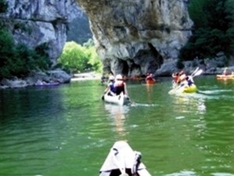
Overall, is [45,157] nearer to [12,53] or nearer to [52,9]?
[12,53]

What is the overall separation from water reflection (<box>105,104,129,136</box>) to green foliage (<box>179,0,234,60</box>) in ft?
150

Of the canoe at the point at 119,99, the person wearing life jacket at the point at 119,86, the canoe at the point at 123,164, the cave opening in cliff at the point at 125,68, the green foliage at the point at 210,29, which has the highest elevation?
the green foliage at the point at 210,29

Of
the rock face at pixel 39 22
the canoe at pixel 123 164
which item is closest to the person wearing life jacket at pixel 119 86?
the canoe at pixel 123 164

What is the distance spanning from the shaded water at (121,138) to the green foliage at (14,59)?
1293 inches

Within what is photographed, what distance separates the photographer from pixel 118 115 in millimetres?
18219

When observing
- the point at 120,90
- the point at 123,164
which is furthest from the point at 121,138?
the point at 120,90

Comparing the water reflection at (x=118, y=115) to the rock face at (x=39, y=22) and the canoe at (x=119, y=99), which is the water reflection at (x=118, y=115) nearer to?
the canoe at (x=119, y=99)

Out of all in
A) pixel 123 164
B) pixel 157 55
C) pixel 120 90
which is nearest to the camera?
pixel 123 164

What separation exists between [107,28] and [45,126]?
55.9m

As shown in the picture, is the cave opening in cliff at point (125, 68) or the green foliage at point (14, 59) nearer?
the green foliage at point (14, 59)

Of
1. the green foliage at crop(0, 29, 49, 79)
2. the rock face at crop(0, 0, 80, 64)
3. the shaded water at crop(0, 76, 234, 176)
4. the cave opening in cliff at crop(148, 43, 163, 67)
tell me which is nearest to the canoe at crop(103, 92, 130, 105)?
the shaded water at crop(0, 76, 234, 176)

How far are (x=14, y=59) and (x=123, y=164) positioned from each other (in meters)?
49.6

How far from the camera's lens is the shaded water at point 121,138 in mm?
9281

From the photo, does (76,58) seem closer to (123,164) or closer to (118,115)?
(118,115)
